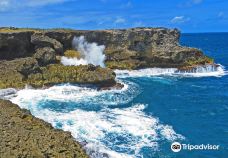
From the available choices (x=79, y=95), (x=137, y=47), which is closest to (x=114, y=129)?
(x=79, y=95)

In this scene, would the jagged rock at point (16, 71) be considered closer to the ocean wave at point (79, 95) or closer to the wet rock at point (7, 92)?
the wet rock at point (7, 92)

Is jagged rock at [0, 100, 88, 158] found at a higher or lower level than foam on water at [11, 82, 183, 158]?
higher

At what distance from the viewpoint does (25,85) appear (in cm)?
6003

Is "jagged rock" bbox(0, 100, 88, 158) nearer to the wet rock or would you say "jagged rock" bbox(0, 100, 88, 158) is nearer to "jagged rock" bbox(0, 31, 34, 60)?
the wet rock

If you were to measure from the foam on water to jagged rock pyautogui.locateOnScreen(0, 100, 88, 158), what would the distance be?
265 inches

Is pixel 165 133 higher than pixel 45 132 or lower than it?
lower

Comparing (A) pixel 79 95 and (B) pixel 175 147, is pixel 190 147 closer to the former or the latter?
(B) pixel 175 147

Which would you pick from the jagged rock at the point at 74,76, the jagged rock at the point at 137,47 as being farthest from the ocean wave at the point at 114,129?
the jagged rock at the point at 137,47

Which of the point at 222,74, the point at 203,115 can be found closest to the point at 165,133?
the point at 203,115

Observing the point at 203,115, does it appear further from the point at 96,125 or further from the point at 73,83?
the point at 73,83

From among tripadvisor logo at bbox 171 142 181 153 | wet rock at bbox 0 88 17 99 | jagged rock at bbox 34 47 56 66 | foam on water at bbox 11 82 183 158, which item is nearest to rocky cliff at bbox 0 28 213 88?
jagged rock at bbox 34 47 56 66

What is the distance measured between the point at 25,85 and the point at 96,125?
21.5m

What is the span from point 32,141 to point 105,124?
736 inches

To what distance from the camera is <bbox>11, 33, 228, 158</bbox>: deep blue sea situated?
35.6 metres
